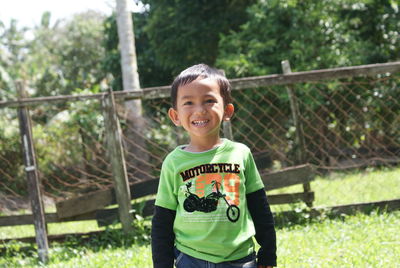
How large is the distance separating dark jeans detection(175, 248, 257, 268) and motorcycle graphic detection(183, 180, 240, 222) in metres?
0.19

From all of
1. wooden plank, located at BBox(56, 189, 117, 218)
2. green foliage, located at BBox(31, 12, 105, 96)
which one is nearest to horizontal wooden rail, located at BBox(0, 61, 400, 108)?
wooden plank, located at BBox(56, 189, 117, 218)

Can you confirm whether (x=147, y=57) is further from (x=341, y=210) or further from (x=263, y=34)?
(x=341, y=210)

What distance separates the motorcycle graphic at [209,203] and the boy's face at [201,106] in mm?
243

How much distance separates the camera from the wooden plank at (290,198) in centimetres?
494

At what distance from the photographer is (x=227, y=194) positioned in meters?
1.92

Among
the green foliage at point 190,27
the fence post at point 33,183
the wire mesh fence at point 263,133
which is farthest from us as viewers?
the green foliage at point 190,27

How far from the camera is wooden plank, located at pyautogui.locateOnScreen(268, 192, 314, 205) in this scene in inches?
194

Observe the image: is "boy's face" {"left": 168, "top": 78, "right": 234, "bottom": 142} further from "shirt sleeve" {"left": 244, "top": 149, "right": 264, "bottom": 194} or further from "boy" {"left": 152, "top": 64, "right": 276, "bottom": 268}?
"shirt sleeve" {"left": 244, "top": 149, "right": 264, "bottom": 194}

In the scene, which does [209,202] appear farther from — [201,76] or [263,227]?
[201,76]

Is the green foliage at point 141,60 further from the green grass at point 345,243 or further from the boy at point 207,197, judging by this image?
the boy at point 207,197

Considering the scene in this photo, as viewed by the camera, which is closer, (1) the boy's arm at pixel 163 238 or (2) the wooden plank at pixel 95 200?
(1) the boy's arm at pixel 163 238

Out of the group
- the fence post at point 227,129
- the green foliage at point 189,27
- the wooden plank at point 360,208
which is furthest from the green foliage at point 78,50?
the wooden plank at point 360,208

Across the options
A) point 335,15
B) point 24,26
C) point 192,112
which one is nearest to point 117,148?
point 192,112

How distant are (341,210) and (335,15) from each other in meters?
6.44
